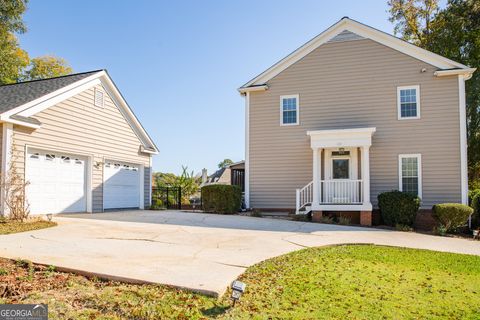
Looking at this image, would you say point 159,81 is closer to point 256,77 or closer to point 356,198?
point 256,77

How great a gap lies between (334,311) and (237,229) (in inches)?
240

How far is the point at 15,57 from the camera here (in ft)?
74.3

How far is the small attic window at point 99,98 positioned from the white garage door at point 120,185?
2.29 meters

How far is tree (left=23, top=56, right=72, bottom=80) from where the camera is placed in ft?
99.2

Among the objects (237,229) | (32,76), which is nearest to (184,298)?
(237,229)

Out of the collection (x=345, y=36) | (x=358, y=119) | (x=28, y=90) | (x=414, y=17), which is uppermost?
(x=414, y=17)

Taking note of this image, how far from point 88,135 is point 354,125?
33.6 ft

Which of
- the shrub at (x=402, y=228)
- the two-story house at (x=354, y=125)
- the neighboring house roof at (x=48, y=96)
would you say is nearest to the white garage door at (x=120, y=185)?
the neighboring house roof at (x=48, y=96)

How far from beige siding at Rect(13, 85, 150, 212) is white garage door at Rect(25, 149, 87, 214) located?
1.08ft

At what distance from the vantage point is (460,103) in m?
13.1

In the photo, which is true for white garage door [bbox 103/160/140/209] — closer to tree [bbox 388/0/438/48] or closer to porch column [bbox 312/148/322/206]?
porch column [bbox 312/148/322/206]

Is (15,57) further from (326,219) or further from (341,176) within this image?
(326,219)

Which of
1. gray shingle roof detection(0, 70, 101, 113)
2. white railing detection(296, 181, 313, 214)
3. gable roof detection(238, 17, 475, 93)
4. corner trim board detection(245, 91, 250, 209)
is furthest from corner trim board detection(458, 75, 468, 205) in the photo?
gray shingle roof detection(0, 70, 101, 113)

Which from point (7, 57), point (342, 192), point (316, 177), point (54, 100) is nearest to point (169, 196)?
point (54, 100)
